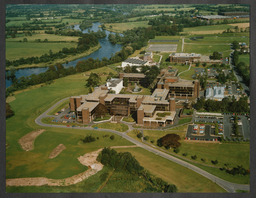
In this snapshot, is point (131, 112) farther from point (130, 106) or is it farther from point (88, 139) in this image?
point (88, 139)

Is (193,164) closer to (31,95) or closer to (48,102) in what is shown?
(48,102)

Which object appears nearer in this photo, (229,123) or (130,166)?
(130,166)

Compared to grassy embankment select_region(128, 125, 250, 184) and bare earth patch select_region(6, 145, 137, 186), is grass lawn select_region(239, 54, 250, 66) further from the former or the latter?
bare earth patch select_region(6, 145, 137, 186)

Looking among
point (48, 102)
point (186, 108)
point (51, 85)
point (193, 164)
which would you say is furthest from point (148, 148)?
point (51, 85)

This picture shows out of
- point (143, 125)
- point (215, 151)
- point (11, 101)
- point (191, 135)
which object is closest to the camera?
point (215, 151)

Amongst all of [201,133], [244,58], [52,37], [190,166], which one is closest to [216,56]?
[244,58]

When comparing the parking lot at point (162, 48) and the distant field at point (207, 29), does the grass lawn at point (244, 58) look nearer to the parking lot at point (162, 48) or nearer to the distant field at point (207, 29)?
the distant field at point (207, 29)

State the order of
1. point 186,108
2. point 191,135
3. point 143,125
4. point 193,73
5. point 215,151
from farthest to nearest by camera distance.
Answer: point 193,73
point 186,108
point 143,125
point 191,135
point 215,151

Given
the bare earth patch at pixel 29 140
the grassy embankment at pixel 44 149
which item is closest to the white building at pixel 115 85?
the grassy embankment at pixel 44 149
